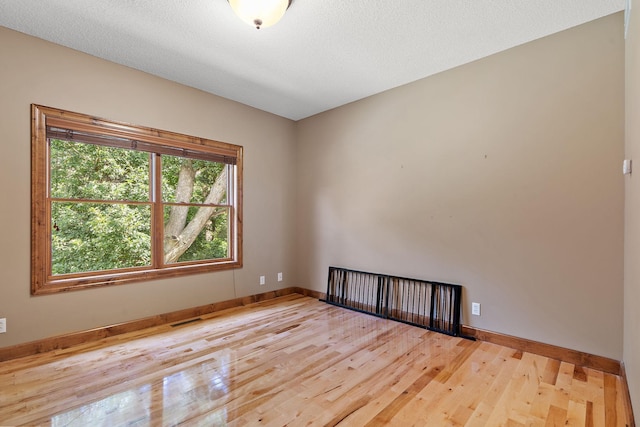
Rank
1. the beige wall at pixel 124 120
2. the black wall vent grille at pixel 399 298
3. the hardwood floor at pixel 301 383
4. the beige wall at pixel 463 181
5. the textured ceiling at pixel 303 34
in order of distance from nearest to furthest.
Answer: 1. the hardwood floor at pixel 301 383
2. the textured ceiling at pixel 303 34
3. the beige wall at pixel 463 181
4. the beige wall at pixel 124 120
5. the black wall vent grille at pixel 399 298

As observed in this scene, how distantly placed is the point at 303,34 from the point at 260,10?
1.78ft

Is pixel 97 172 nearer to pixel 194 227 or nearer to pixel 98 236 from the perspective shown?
pixel 98 236

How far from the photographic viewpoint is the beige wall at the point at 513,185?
7.67 ft

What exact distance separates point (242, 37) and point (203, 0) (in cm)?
48

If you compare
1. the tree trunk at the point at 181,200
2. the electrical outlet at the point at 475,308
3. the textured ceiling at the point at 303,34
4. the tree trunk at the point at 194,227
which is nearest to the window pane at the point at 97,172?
the tree trunk at the point at 181,200

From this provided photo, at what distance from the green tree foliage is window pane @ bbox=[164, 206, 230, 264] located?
0.04 feet

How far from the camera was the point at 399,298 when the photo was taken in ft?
11.6

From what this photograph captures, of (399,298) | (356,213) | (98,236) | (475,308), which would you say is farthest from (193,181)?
(475,308)

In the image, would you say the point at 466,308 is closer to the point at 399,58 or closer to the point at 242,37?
the point at 399,58

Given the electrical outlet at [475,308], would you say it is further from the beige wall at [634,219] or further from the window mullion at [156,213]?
the window mullion at [156,213]

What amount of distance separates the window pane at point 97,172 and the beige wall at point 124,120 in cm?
25

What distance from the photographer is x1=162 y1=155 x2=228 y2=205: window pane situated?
351 centimetres

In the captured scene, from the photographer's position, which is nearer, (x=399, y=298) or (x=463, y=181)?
(x=463, y=181)

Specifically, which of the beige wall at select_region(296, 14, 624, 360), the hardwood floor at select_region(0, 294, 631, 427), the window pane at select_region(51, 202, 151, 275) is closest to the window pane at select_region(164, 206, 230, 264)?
the window pane at select_region(51, 202, 151, 275)
